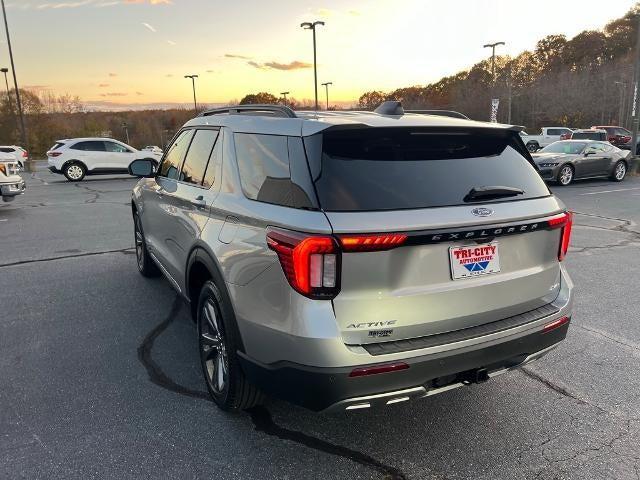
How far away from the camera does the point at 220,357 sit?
300cm

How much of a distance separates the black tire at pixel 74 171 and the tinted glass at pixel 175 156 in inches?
706

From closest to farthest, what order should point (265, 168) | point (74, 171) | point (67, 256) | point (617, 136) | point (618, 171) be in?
point (265, 168)
point (67, 256)
point (618, 171)
point (74, 171)
point (617, 136)

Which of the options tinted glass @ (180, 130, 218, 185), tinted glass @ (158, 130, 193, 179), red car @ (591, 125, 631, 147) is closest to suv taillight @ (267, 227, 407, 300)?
tinted glass @ (180, 130, 218, 185)

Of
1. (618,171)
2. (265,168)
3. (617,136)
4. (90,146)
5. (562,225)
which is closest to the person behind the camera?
(265,168)

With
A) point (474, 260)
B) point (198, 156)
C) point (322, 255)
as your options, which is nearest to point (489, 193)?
point (474, 260)

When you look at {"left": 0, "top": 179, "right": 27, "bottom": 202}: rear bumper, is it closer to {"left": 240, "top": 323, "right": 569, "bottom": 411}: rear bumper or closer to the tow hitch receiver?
{"left": 240, "top": 323, "right": 569, "bottom": 411}: rear bumper

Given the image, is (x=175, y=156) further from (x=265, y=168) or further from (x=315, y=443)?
(x=315, y=443)

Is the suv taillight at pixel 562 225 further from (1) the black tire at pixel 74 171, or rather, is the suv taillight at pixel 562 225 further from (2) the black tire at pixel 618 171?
(1) the black tire at pixel 74 171

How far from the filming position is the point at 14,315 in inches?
188

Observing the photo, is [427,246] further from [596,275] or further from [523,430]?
[596,275]

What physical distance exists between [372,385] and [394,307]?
0.37 m

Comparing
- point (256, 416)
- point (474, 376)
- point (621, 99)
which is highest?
point (621, 99)

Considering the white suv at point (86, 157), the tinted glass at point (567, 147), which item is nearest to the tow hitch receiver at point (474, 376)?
the tinted glass at point (567, 147)

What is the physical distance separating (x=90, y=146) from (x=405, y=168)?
21.0 metres
